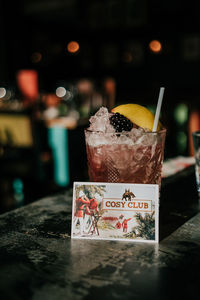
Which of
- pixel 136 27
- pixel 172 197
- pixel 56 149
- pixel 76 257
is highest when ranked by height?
pixel 136 27

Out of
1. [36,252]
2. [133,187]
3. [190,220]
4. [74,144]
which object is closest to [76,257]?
[36,252]

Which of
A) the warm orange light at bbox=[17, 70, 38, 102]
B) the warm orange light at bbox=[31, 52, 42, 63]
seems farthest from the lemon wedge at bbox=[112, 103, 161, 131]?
the warm orange light at bbox=[31, 52, 42, 63]

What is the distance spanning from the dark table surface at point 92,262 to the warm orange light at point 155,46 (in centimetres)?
569

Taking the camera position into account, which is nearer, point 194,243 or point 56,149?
point 194,243

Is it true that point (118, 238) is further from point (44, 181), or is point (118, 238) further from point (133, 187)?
point (44, 181)

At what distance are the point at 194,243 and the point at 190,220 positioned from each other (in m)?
0.14

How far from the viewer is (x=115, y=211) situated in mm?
795

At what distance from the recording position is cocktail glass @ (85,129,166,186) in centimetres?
88

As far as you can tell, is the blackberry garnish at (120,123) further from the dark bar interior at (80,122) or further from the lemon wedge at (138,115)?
the dark bar interior at (80,122)

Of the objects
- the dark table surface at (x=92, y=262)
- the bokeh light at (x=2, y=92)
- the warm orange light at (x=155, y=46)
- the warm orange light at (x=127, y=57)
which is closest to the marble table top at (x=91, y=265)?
the dark table surface at (x=92, y=262)

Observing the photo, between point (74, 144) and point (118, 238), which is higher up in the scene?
point (74, 144)

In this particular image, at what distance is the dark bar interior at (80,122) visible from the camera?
25.5 inches

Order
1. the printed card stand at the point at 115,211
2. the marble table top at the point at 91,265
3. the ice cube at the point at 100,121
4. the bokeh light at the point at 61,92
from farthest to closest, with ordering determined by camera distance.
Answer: the bokeh light at the point at 61,92 < the ice cube at the point at 100,121 < the printed card stand at the point at 115,211 < the marble table top at the point at 91,265

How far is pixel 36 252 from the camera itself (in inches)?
29.0
